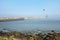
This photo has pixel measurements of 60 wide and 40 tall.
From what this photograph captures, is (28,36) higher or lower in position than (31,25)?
lower

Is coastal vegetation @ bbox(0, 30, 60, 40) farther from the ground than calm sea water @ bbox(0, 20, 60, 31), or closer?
closer

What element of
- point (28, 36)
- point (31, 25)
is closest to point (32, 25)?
point (31, 25)

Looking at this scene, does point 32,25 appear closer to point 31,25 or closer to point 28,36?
point 31,25

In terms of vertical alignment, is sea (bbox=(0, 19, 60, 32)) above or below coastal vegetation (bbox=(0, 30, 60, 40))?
above

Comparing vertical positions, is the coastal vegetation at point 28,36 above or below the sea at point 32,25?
below

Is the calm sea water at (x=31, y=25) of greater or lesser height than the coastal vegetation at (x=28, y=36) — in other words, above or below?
above

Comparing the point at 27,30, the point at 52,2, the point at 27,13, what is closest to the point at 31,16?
the point at 27,13
